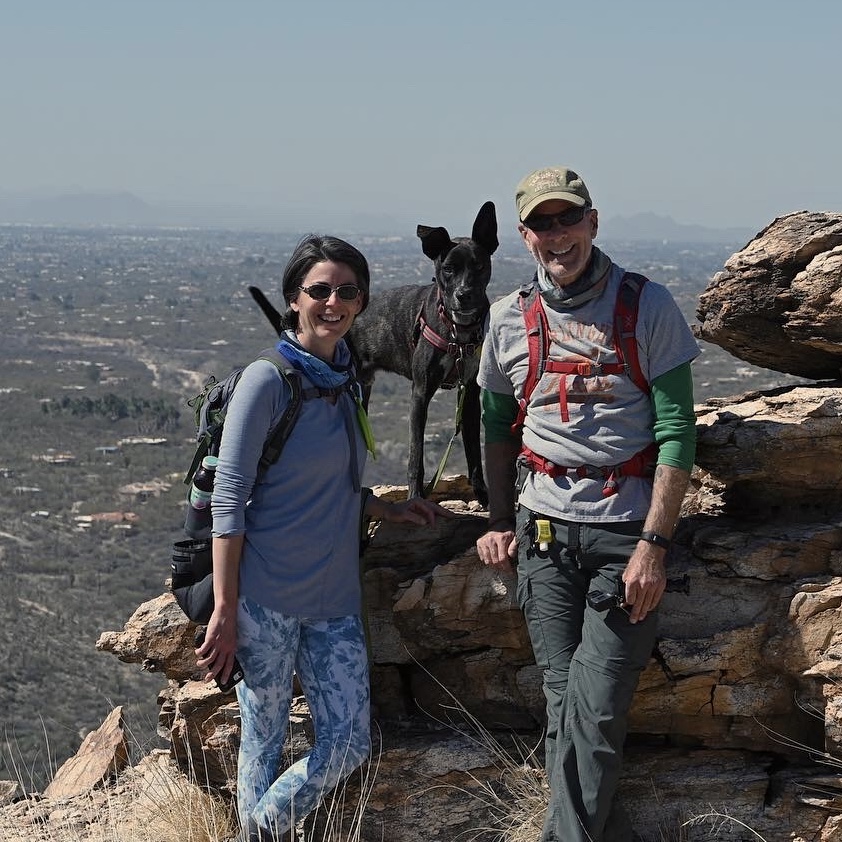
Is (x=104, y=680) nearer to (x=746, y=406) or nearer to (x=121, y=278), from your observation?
(x=746, y=406)

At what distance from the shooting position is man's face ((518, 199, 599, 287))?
14.3 feet

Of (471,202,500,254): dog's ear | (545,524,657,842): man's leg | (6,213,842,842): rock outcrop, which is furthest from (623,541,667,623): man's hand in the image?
(471,202,500,254): dog's ear

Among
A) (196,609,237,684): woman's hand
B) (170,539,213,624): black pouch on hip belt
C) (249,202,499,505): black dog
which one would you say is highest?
(249,202,499,505): black dog

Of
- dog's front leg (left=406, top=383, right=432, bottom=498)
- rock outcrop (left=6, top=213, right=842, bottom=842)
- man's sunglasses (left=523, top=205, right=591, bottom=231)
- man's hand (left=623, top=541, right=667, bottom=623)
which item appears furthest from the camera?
dog's front leg (left=406, top=383, right=432, bottom=498)

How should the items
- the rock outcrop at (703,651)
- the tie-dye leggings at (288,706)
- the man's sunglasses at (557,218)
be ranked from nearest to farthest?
the man's sunglasses at (557,218) < the tie-dye leggings at (288,706) < the rock outcrop at (703,651)

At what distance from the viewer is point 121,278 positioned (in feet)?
624

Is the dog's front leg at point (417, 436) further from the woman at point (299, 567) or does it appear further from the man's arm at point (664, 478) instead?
the man's arm at point (664, 478)

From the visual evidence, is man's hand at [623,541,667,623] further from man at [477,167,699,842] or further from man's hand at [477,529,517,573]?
man's hand at [477,529,517,573]

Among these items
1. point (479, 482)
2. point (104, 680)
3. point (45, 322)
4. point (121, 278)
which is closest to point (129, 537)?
point (104, 680)

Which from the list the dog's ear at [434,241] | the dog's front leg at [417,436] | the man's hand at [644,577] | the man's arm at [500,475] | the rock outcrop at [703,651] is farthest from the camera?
the dog's front leg at [417,436]

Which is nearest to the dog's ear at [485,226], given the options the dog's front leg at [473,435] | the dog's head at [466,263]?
the dog's head at [466,263]

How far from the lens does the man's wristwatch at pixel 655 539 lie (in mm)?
4273

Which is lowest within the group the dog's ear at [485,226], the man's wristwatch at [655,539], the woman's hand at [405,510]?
the woman's hand at [405,510]

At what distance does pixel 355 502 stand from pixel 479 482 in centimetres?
172
